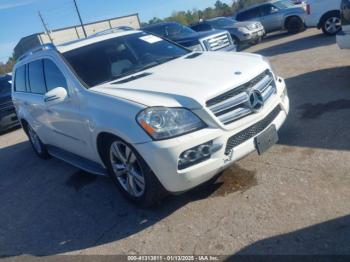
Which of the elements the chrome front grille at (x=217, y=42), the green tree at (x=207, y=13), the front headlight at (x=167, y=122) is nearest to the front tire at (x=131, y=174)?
the front headlight at (x=167, y=122)

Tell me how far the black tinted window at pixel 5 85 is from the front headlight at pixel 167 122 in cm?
973

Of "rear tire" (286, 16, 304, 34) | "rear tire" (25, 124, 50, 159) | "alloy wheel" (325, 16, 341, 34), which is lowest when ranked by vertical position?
"rear tire" (286, 16, 304, 34)

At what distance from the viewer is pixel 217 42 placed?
11.6m

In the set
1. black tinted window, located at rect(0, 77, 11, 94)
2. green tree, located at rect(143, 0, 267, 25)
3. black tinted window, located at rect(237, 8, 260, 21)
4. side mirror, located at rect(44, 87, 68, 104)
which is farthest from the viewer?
green tree, located at rect(143, 0, 267, 25)

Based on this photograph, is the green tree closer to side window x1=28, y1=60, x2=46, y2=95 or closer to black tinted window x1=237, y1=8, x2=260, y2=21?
black tinted window x1=237, y1=8, x2=260, y2=21

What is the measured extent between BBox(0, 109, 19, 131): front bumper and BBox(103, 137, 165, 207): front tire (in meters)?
7.90

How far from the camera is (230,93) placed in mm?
3648

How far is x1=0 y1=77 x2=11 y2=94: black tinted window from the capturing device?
1186 cm

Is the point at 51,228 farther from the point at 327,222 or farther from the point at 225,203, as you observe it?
the point at 327,222

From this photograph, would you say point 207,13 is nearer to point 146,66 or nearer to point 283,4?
point 283,4

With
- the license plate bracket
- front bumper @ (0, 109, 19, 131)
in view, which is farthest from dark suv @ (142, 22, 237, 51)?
the license plate bracket

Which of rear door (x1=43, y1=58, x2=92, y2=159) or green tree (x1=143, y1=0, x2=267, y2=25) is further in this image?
green tree (x1=143, y1=0, x2=267, y2=25)

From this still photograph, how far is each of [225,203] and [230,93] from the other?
3.60 ft

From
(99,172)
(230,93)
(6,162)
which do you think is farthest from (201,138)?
(6,162)
